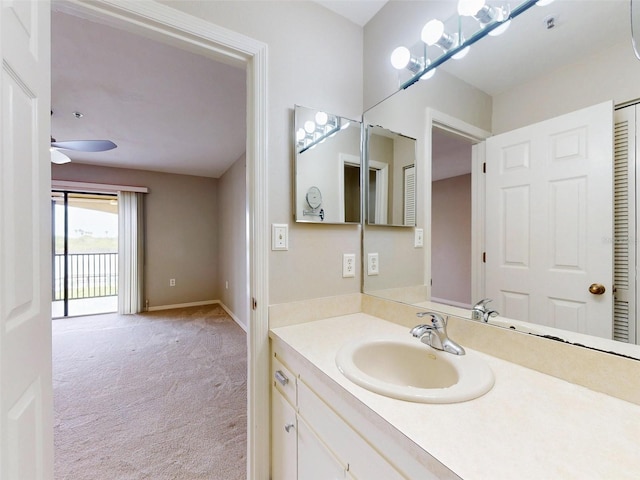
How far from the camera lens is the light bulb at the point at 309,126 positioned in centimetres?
134

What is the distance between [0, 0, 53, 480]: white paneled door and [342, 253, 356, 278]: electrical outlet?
45.7 inches

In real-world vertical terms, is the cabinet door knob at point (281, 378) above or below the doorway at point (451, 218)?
below

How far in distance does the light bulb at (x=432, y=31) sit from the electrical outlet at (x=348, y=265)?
1028mm

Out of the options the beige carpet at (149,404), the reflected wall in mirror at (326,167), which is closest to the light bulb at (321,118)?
the reflected wall in mirror at (326,167)

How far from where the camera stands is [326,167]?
1.44 m

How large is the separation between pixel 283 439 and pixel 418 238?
1.07 meters

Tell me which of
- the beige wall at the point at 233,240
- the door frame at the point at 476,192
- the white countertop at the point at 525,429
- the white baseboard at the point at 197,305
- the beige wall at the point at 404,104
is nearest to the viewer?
the white countertop at the point at 525,429

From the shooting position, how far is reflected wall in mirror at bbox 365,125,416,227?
1.40 metres

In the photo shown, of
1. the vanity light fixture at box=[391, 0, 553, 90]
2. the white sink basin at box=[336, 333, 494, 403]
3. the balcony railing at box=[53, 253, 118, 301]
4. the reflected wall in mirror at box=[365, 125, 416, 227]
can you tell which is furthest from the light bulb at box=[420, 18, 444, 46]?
the balcony railing at box=[53, 253, 118, 301]

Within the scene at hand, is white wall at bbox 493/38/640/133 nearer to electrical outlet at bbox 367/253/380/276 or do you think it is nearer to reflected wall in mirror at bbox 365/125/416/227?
reflected wall in mirror at bbox 365/125/416/227

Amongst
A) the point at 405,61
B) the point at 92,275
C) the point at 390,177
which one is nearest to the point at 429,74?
the point at 405,61

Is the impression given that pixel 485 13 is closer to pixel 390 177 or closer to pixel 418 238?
pixel 390 177

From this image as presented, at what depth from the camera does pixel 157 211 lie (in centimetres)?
469

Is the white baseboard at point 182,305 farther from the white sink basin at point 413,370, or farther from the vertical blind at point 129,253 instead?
the white sink basin at point 413,370
